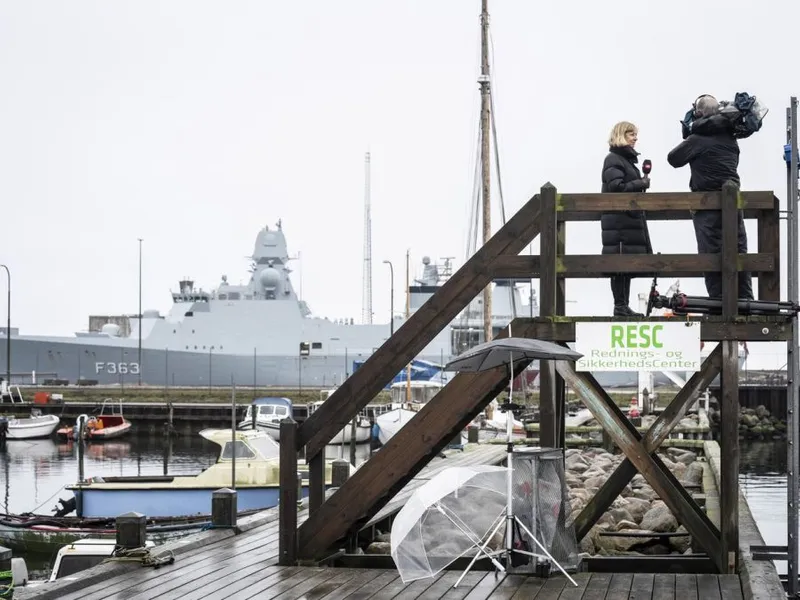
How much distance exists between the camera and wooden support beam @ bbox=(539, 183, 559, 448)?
9281mm

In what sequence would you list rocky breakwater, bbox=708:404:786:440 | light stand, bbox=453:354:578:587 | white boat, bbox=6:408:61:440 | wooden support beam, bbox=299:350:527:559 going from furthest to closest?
white boat, bbox=6:408:61:440 → rocky breakwater, bbox=708:404:786:440 → wooden support beam, bbox=299:350:527:559 → light stand, bbox=453:354:578:587

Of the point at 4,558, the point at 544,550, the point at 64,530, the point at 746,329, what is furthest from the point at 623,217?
the point at 64,530

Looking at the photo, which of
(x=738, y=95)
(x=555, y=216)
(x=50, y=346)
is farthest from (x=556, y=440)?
(x=50, y=346)

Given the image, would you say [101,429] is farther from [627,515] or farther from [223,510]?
[627,515]

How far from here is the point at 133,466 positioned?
45.8 metres

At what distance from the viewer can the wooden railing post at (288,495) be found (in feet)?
31.5

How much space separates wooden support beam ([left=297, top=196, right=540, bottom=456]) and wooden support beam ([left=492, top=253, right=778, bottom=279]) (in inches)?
5.0

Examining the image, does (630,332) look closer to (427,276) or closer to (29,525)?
(29,525)

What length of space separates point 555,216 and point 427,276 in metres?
75.2

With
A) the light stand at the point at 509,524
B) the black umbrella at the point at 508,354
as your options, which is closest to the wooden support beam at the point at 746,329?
the black umbrella at the point at 508,354

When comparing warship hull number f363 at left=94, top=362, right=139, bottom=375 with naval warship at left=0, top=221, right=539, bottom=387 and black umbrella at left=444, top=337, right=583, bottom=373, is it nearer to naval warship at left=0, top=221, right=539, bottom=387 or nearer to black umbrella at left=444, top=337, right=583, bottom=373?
naval warship at left=0, top=221, right=539, bottom=387

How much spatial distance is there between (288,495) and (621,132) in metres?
4.22

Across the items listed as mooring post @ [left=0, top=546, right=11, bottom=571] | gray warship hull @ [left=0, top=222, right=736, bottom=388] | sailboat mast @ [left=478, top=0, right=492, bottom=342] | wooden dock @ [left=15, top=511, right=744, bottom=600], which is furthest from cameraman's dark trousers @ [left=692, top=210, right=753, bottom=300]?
gray warship hull @ [left=0, top=222, right=736, bottom=388]

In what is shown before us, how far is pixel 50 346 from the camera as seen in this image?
298ft
